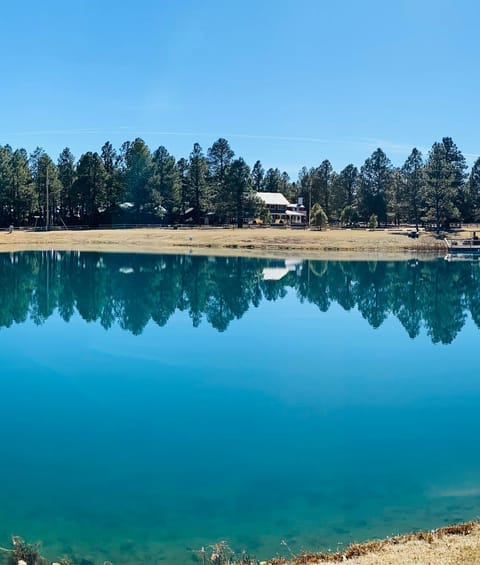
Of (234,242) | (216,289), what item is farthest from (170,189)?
(216,289)

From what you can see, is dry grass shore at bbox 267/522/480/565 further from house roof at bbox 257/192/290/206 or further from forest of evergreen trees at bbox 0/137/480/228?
house roof at bbox 257/192/290/206

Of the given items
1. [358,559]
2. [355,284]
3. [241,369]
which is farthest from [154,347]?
[355,284]

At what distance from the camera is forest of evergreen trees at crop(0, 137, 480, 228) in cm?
9331

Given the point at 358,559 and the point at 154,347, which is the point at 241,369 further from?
the point at 358,559

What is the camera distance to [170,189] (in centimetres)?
9600

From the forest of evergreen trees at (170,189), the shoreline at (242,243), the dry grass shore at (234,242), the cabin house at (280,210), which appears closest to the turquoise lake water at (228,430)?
the shoreline at (242,243)

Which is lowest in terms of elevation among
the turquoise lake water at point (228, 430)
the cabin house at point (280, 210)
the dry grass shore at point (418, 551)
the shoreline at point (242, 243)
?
the turquoise lake water at point (228, 430)

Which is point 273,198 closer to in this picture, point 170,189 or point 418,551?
point 170,189

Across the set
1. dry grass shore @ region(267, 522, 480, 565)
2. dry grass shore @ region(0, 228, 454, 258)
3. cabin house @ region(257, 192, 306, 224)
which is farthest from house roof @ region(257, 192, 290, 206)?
dry grass shore @ region(267, 522, 480, 565)

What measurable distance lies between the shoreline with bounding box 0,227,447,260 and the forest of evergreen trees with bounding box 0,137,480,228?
44.4ft

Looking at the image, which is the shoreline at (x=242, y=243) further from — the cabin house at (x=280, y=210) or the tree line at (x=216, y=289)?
the cabin house at (x=280, y=210)

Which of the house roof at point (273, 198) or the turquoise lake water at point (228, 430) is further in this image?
the house roof at point (273, 198)

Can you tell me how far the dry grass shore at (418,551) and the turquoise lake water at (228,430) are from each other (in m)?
0.61

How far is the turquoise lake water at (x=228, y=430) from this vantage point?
8.27 metres
